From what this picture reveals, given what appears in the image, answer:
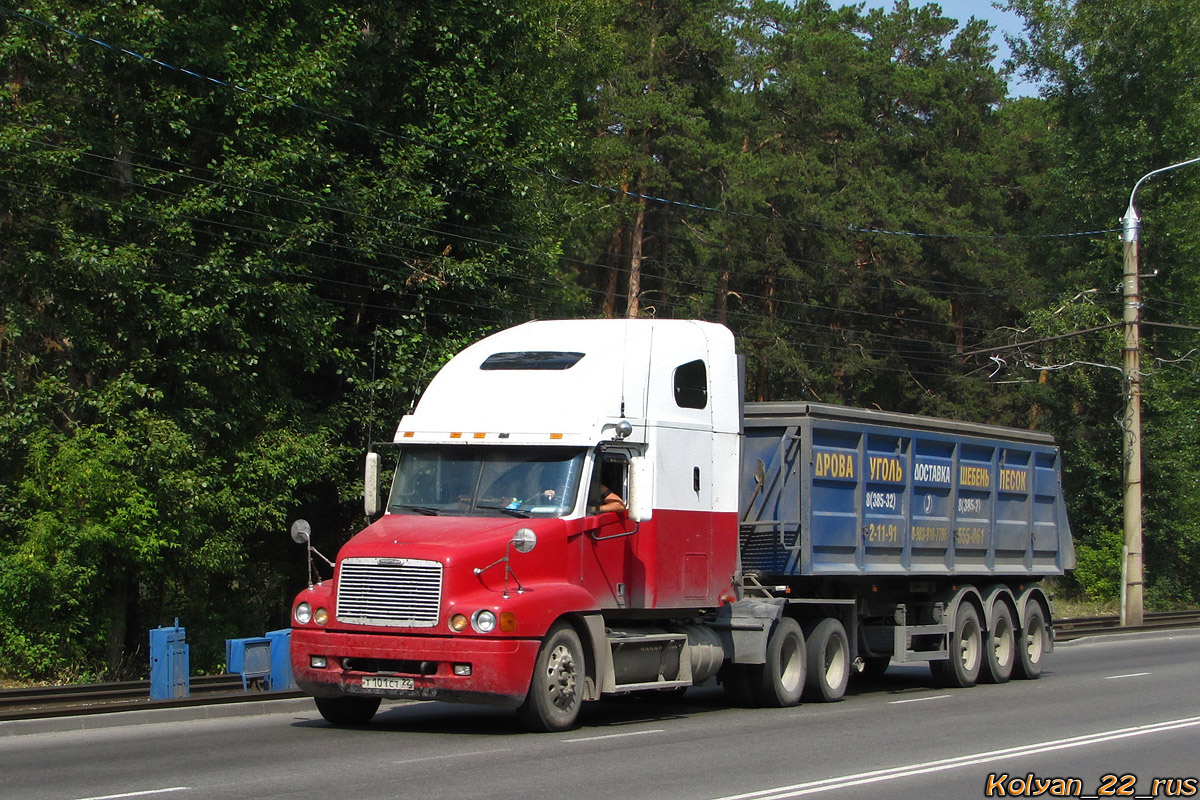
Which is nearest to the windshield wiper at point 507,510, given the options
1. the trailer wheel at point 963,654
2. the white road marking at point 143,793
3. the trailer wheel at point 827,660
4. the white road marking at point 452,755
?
the white road marking at point 452,755

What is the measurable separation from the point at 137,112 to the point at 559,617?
13.1 m

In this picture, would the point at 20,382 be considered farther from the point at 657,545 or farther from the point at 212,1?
the point at 657,545

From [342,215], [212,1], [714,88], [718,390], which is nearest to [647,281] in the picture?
[714,88]

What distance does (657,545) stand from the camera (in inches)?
556

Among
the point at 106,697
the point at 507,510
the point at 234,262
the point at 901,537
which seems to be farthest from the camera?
the point at 234,262

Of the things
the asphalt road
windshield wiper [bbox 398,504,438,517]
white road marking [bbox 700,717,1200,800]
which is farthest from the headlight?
white road marking [bbox 700,717,1200,800]

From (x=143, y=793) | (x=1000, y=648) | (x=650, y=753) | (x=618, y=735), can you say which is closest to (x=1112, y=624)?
(x=1000, y=648)

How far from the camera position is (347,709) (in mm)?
13453

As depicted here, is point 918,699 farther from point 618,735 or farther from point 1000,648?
point 618,735

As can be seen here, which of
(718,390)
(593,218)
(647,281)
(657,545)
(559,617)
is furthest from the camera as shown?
(647,281)

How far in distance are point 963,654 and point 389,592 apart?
9.92m

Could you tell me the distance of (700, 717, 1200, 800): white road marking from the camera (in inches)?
372

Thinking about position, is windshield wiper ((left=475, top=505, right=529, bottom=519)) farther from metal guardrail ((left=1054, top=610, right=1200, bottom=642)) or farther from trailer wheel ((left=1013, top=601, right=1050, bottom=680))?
metal guardrail ((left=1054, top=610, right=1200, bottom=642))

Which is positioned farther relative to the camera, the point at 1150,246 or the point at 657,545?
the point at 1150,246
